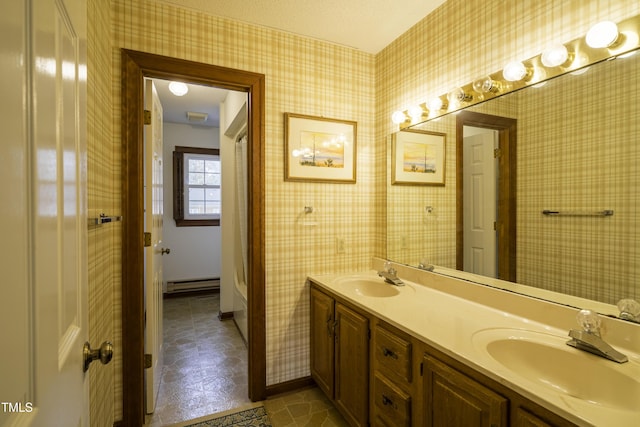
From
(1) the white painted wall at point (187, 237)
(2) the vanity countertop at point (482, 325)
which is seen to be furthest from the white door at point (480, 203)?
(1) the white painted wall at point (187, 237)

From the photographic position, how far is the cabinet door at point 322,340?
187 centimetres

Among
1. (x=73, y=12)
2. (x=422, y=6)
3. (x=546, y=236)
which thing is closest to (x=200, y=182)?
(x=422, y=6)

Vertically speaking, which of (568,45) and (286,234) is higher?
(568,45)

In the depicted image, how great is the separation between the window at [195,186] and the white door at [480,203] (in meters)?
3.85

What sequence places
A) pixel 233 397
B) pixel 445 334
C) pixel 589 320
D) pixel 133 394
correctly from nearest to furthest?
pixel 589 320
pixel 445 334
pixel 133 394
pixel 233 397

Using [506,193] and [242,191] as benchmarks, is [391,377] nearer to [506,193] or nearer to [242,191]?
[506,193]

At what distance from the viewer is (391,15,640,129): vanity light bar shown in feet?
3.48

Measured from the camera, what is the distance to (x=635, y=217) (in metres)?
1.04

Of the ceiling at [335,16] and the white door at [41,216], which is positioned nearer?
the white door at [41,216]

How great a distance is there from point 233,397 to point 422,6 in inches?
113

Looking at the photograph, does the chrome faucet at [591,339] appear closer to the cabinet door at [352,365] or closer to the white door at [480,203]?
the white door at [480,203]

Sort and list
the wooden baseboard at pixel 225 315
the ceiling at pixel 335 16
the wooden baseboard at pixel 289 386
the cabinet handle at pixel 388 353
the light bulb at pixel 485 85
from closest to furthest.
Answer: the cabinet handle at pixel 388 353
the light bulb at pixel 485 85
the ceiling at pixel 335 16
the wooden baseboard at pixel 289 386
the wooden baseboard at pixel 225 315

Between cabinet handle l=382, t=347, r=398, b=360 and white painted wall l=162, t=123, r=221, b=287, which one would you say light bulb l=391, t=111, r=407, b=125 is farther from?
white painted wall l=162, t=123, r=221, b=287

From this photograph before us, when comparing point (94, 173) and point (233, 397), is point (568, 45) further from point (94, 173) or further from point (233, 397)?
point (233, 397)
